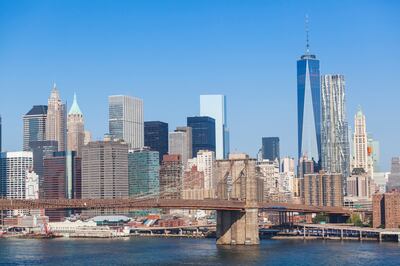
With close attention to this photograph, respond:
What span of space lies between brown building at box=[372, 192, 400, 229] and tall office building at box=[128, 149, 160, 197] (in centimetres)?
6337

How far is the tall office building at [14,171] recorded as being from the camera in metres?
162

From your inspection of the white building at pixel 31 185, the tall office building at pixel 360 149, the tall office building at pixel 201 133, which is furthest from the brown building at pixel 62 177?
the tall office building at pixel 360 149

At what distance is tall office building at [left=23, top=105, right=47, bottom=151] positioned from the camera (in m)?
187

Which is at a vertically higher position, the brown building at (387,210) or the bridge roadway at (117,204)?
the bridge roadway at (117,204)

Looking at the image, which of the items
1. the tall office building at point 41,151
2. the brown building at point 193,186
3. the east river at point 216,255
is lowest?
the east river at point 216,255

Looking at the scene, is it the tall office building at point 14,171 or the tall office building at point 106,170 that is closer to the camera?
the tall office building at point 106,170

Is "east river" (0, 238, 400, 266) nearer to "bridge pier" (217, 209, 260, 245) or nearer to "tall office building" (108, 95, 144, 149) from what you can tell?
"bridge pier" (217, 209, 260, 245)

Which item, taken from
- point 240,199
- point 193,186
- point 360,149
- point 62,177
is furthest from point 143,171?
point 240,199

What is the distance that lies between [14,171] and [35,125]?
2628 centimetres

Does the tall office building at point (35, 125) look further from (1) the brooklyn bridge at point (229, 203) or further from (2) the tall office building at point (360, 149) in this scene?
(1) the brooklyn bridge at point (229, 203)

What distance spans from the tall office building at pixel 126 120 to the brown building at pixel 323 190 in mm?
54840

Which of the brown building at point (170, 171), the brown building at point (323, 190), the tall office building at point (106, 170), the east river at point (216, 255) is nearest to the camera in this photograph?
the east river at point (216, 255)

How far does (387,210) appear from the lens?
277 feet

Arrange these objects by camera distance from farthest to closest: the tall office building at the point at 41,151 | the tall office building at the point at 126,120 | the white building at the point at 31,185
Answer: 1. the tall office building at the point at 126,120
2. the tall office building at the point at 41,151
3. the white building at the point at 31,185
